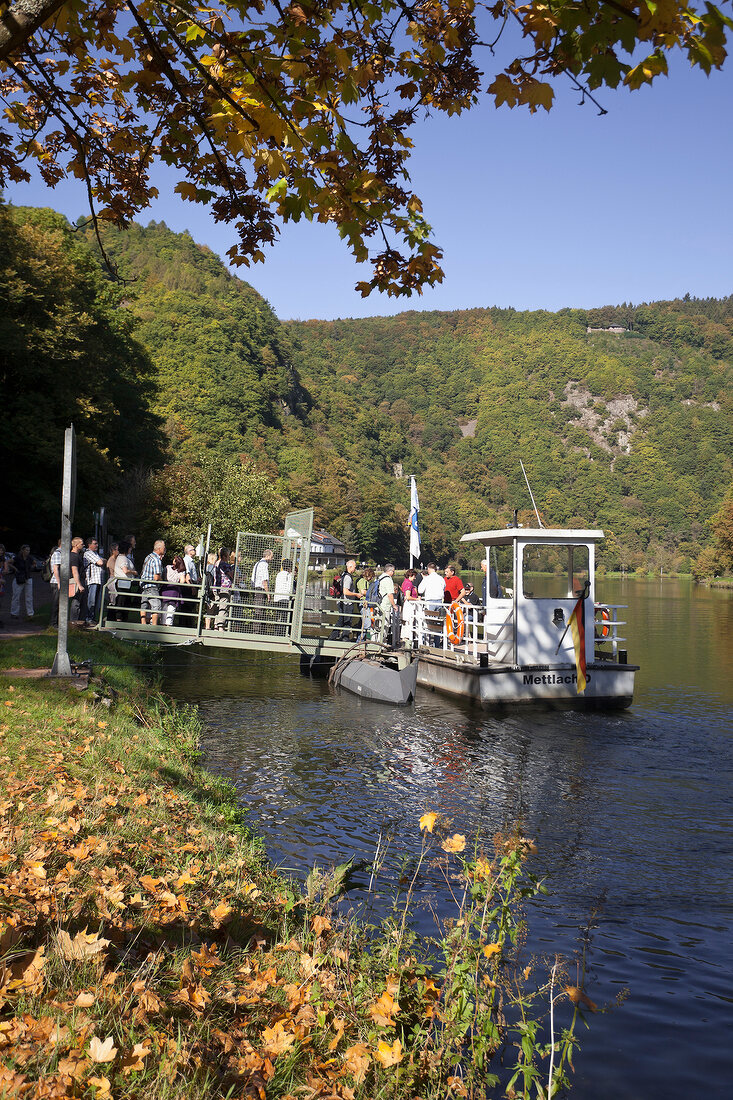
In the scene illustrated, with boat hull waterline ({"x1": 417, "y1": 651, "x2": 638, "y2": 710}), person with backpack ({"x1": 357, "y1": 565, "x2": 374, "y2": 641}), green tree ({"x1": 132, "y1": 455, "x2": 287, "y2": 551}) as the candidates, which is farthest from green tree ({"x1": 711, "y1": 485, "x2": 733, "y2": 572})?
boat hull waterline ({"x1": 417, "y1": 651, "x2": 638, "y2": 710})

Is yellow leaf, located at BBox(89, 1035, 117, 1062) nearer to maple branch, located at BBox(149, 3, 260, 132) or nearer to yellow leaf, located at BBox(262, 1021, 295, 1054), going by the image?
yellow leaf, located at BBox(262, 1021, 295, 1054)

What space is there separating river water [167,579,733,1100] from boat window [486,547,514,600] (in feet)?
9.33

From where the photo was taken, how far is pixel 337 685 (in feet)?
66.3

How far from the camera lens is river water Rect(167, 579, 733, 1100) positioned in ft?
19.1

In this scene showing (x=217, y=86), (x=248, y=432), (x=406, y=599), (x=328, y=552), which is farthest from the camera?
(x=248, y=432)

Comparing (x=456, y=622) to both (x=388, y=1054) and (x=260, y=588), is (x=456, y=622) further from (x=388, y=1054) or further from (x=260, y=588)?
(x=388, y=1054)

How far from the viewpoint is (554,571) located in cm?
1861

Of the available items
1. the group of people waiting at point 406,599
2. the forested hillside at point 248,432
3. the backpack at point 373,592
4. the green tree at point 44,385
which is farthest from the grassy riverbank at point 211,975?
the green tree at point 44,385

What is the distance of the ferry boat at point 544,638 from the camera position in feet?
58.4

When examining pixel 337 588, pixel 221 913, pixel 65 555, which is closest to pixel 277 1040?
pixel 221 913

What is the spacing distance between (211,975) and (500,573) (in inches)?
616

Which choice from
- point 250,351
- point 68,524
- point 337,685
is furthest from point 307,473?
point 68,524

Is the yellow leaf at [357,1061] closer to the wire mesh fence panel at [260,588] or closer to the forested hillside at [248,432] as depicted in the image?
the forested hillside at [248,432]

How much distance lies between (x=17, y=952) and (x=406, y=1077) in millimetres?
1958
